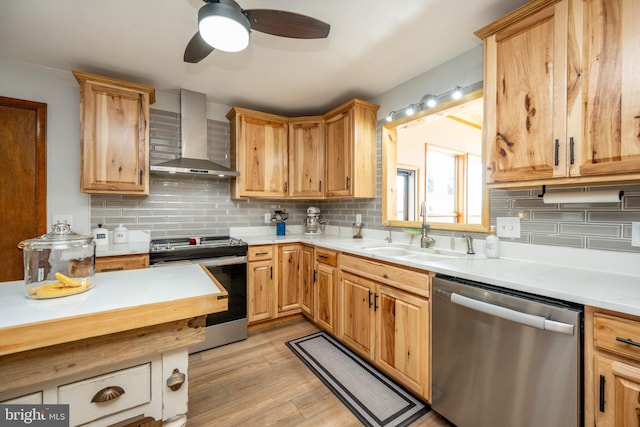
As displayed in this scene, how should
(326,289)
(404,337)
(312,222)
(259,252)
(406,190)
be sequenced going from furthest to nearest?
(406,190) → (312,222) → (259,252) → (326,289) → (404,337)

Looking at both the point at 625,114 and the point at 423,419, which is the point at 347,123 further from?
the point at 423,419

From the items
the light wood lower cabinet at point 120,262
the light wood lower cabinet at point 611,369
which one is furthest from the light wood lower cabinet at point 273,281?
the light wood lower cabinet at point 611,369

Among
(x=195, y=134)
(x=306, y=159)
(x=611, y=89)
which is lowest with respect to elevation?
(x=611, y=89)

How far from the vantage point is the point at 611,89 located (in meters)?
1.18

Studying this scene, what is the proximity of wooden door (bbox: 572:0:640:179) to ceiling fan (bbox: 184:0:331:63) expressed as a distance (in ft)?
4.11

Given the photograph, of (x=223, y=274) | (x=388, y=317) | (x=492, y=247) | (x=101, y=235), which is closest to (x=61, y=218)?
(x=101, y=235)

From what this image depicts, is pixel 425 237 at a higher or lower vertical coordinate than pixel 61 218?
lower

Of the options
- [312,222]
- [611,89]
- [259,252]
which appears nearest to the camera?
[611,89]

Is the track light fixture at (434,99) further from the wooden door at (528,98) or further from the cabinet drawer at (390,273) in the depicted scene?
the cabinet drawer at (390,273)

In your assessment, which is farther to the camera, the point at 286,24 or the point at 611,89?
the point at 286,24

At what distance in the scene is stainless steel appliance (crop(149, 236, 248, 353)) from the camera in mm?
2303

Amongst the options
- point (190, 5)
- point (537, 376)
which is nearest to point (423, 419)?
point (537, 376)

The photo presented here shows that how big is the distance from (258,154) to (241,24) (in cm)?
184

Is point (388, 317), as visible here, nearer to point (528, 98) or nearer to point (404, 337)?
point (404, 337)
